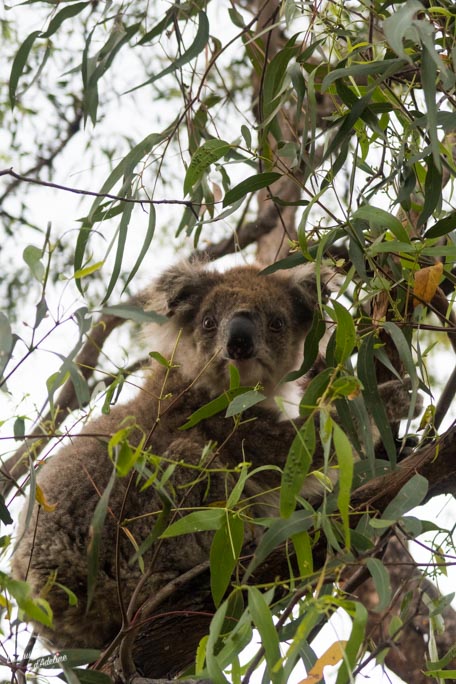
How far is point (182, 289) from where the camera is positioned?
149 inches

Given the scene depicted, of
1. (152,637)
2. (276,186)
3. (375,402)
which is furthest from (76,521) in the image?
(276,186)

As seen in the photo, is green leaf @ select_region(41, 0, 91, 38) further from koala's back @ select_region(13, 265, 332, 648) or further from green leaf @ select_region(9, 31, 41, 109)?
koala's back @ select_region(13, 265, 332, 648)

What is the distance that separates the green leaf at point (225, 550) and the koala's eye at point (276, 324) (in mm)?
1731

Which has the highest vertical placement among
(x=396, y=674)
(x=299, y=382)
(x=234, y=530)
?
(x=299, y=382)

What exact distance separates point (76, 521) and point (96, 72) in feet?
4.95

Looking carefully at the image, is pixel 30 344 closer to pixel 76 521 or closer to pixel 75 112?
pixel 76 521

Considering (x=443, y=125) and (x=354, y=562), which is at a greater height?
(x=443, y=125)

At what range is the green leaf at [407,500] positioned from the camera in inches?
72.7

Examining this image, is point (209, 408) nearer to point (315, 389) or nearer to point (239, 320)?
point (315, 389)

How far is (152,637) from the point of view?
2643mm

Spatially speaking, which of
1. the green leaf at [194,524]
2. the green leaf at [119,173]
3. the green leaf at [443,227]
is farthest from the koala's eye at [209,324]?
the green leaf at [194,524]

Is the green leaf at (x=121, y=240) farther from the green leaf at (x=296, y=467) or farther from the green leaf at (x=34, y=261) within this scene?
the green leaf at (x=296, y=467)

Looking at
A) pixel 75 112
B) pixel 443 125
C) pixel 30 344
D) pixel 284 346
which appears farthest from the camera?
pixel 75 112

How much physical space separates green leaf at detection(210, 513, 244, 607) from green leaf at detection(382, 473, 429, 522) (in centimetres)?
32
